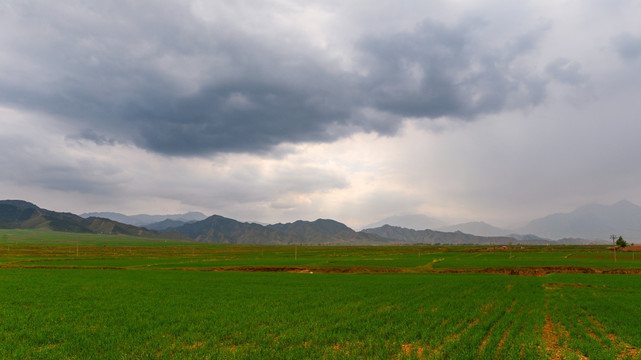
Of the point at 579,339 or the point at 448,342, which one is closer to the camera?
the point at 448,342

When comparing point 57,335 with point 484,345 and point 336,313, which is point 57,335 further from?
point 484,345

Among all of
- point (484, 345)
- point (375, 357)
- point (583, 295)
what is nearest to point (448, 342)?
point (484, 345)

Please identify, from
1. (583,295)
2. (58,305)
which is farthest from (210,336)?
(583,295)

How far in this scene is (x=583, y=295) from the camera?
1316 inches

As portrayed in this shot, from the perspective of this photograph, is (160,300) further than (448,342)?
Yes

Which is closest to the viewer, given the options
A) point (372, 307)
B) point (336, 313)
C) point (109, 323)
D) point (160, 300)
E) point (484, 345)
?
point (484, 345)

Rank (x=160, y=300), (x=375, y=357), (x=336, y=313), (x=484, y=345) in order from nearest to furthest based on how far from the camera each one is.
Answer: (x=375, y=357) → (x=484, y=345) → (x=336, y=313) → (x=160, y=300)

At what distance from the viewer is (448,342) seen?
16.0 meters

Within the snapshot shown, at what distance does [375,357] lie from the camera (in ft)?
45.1

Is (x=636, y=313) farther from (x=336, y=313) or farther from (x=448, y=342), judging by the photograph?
(x=336, y=313)

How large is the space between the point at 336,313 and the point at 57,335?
16.0 metres

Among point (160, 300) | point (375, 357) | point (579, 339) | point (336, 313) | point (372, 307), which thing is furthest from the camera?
point (160, 300)

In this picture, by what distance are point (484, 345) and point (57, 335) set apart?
21511 mm

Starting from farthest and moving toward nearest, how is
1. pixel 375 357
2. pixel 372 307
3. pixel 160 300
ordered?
pixel 160 300, pixel 372 307, pixel 375 357
